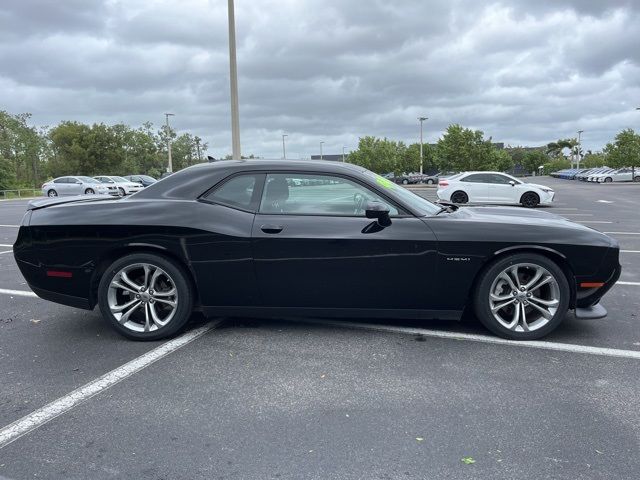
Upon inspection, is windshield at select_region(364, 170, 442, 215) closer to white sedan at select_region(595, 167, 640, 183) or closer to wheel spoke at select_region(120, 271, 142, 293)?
wheel spoke at select_region(120, 271, 142, 293)

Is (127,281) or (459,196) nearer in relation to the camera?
(127,281)

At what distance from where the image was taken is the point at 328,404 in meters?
3.08

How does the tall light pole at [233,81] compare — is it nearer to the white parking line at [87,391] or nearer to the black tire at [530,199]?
the black tire at [530,199]

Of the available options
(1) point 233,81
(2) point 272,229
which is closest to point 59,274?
(2) point 272,229

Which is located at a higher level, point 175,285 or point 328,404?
point 175,285

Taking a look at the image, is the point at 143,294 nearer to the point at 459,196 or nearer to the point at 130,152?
the point at 459,196

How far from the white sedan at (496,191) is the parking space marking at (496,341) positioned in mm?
15725

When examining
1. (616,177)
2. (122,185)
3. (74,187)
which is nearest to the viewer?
(74,187)

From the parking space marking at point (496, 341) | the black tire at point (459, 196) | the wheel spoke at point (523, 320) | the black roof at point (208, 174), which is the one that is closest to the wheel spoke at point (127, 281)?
the black roof at point (208, 174)

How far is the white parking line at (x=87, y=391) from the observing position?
9.28 ft

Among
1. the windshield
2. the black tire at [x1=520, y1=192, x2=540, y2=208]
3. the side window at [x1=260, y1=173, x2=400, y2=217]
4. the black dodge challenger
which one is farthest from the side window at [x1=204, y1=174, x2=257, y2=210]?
the black tire at [x1=520, y1=192, x2=540, y2=208]

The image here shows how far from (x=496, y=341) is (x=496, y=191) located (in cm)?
1631

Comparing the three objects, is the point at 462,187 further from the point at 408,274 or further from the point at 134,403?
the point at 134,403

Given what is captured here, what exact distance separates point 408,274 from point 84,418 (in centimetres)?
242
